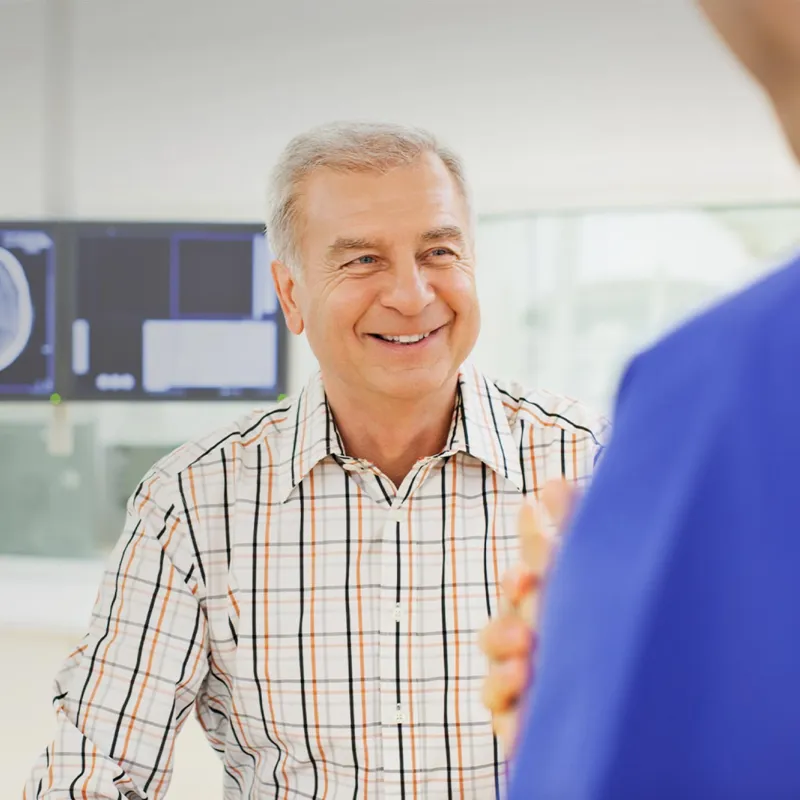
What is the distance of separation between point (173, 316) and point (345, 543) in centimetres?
227

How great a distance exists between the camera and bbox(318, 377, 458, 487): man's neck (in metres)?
1.41

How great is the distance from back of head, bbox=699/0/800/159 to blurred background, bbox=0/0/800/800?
116 inches

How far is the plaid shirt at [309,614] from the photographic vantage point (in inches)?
50.2

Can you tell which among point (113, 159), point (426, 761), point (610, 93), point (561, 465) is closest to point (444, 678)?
point (426, 761)

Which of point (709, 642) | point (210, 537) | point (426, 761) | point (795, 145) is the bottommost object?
point (426, 761)

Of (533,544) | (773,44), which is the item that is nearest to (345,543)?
(533,544)

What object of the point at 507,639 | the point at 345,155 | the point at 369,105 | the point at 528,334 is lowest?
the point at 507,639

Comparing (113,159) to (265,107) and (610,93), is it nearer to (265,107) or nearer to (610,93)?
(265,107)

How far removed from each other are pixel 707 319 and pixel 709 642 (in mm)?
99

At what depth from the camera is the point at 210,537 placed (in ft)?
4.50

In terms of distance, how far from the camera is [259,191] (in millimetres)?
3469

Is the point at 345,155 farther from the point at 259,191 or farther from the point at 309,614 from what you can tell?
the point at 259,191

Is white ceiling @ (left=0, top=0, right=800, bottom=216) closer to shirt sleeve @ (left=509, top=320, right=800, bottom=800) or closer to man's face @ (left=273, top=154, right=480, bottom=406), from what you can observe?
man's face @ (left=273, top=154, right=480, bottom=406)

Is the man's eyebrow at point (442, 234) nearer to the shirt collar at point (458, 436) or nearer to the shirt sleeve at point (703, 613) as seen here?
the shirt collar at point (458, 436)
